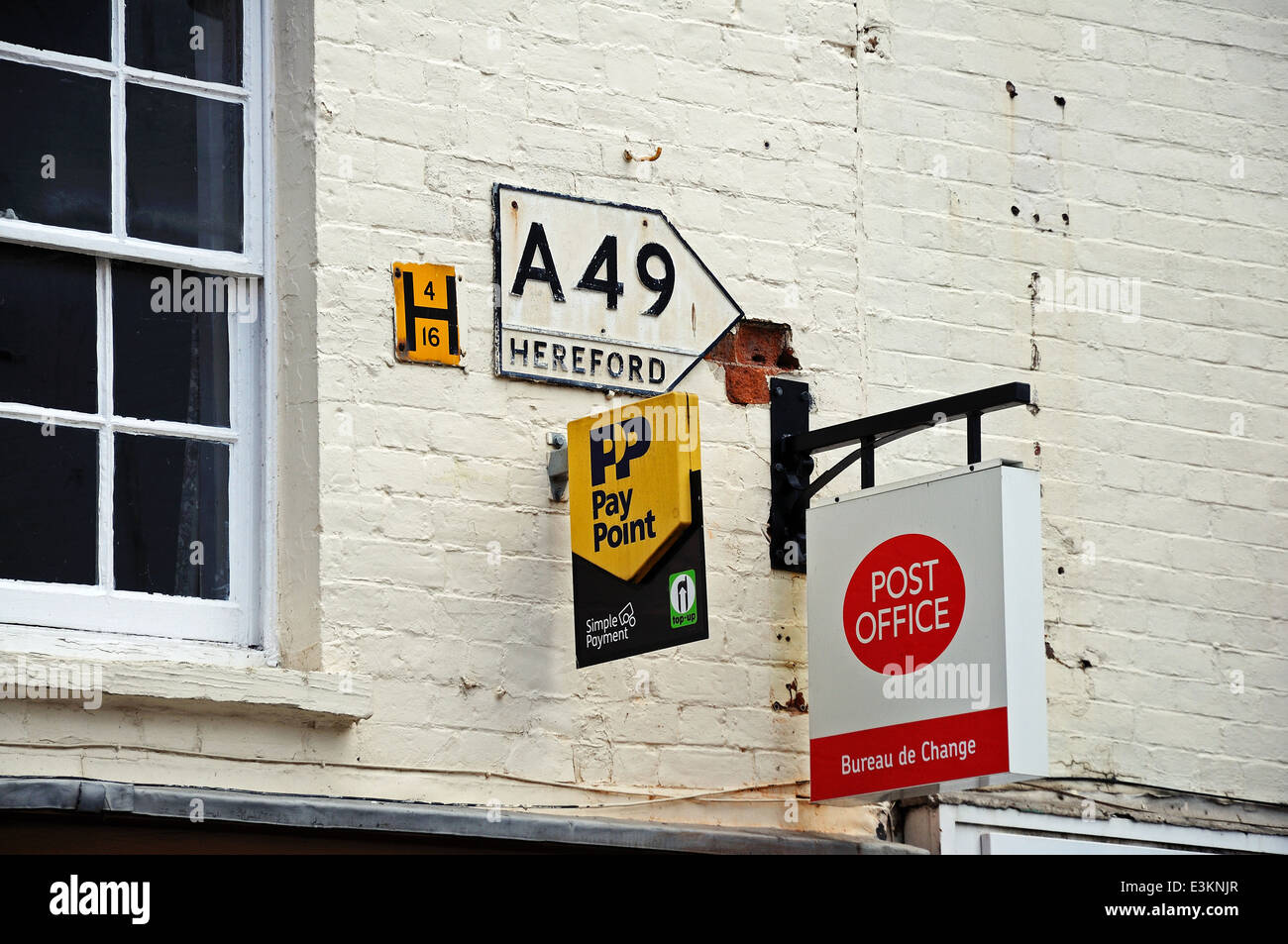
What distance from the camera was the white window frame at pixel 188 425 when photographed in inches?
237

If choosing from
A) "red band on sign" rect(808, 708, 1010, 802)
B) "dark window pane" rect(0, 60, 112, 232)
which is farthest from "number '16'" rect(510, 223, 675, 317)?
"red band on sign" rect(808, 708, 1010, 802)

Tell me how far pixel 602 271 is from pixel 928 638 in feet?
5.31

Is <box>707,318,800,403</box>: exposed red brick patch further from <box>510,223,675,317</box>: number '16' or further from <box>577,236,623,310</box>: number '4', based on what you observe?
<box>577,236,623,310</box>: number '4'

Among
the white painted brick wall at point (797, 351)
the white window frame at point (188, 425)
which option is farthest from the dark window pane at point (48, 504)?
the white painted brick wall at point (797, 351)

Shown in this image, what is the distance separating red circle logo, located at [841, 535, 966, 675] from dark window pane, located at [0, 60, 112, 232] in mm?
2505

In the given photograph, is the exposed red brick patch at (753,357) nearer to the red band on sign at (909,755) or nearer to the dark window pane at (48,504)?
the red band on sign at (909,755)

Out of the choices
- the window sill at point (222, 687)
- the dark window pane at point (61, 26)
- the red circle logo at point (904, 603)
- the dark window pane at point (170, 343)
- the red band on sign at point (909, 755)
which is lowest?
the red band on sign at point (909, 755)

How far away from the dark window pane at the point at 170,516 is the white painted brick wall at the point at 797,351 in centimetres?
35

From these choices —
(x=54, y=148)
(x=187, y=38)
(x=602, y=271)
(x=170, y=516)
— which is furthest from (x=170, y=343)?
(x=602, y=271)

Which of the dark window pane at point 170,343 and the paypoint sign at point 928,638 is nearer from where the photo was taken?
the paypoint sign at point 928,638
